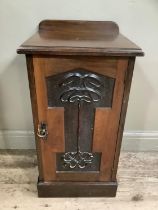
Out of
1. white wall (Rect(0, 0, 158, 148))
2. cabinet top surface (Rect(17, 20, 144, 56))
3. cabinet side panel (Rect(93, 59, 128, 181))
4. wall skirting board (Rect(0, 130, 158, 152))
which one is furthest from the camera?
wall skirting board (Rect(0, 130, 158, 152))

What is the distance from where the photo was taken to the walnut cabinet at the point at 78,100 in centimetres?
89

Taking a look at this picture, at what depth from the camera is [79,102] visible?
100 cm

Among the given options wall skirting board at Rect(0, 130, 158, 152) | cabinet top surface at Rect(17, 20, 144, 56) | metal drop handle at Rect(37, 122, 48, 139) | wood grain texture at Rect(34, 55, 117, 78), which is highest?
cabinet top surface at Rect(17, 20, 144, 56)

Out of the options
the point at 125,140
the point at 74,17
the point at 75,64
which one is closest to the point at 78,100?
the point at 75,64

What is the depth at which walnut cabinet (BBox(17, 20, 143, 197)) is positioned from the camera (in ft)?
2.91

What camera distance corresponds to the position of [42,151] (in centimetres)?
116

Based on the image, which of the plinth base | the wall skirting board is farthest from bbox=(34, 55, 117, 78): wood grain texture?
the wall skirting board

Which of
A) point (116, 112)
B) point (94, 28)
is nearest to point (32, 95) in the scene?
point (116, 112)

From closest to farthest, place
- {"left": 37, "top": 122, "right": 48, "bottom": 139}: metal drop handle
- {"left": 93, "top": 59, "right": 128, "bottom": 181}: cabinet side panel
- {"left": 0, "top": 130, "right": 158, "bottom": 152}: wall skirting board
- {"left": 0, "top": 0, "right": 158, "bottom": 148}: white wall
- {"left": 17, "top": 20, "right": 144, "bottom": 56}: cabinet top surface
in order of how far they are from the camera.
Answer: {"left": 17, "top": 20, "right": 144, "bottom": 56}: cabinet top surface
{"left": 93, "top": 59, "right": 128, "bottom": 181}: cabinet side panel
{"left": 37, "top": 122, "right": 48, "bottom": 139}: metal drop handle
{"left": 0, "top": 0, "right": 158, "bottom": 148}: white wall
{"left": 0, "top": 130, "right": 158, "bottom": 152}: wall skirting board

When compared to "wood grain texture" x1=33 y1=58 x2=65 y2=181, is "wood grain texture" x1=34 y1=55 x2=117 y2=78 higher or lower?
higher

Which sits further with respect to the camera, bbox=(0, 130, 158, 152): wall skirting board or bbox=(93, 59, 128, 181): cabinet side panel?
bbox=(0, 130, 158, 152): wall skirting board

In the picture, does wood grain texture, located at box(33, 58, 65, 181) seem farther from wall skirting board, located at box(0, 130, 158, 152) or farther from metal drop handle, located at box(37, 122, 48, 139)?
wall skirting board, located at box(0, 130, 158, 152)

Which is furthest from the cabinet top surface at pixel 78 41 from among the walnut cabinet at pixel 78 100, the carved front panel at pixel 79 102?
the carved front panel at pixel 79 102

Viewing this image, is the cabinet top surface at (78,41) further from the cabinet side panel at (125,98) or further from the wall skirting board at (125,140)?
the wall skirting board at (125,140)
